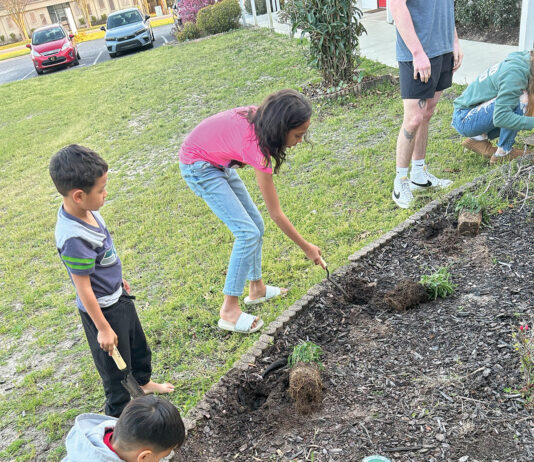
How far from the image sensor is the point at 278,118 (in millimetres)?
2586

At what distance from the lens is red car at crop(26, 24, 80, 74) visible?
1717 centimetres

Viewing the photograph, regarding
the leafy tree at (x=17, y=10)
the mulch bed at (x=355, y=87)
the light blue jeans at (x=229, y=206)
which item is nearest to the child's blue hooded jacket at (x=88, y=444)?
the light blue jeans at (x=229, y=206)

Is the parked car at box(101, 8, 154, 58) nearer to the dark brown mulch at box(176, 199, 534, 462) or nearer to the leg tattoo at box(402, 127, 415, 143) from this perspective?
the leg tattoo at box(402, 127, 415, 143)

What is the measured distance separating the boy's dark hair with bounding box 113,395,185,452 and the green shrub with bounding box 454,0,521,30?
8816 mm

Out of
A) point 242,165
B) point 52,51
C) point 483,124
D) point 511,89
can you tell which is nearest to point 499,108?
point 511,89

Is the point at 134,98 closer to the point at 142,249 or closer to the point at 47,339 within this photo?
the point at 142,249

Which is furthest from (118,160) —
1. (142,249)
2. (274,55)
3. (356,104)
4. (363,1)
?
(363,1)

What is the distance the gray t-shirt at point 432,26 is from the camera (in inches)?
157

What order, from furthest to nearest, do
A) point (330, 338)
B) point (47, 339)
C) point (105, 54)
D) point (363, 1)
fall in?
point (105, 54) < point (363, 1) < point (47, 339) < point (330, 338)

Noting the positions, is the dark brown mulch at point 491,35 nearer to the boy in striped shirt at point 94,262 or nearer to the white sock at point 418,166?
the white sock at point 418,166

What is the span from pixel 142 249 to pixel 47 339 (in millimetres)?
1322

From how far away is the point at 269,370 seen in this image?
9.34 ft

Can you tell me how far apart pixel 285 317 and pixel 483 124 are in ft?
9.01

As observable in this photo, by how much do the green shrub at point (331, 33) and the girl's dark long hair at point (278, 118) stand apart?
5.15 meters
